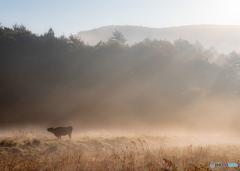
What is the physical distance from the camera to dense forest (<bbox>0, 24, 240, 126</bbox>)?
3266 cm

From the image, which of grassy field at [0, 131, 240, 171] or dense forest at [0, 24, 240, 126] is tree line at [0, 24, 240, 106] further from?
grassy field at [0, 131, 240, 171]

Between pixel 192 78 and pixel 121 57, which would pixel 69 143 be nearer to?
pixel 121 57

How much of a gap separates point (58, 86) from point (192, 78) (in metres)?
30.1

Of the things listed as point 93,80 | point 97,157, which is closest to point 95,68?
point 93,80

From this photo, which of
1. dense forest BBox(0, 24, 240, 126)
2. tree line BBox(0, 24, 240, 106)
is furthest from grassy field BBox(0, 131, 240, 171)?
tree line BBox(0, 24, 240, 106)

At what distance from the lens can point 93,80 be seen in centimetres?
3912

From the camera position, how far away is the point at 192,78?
136 feet

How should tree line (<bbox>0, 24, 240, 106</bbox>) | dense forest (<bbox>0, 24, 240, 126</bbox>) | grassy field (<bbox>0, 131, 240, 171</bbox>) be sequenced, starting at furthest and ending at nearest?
1. tree line (<bbox>0, 24, 240, 106</bbox>)
2. dense forest (<bbox>0, 24, 240, 126</bbox>)
3. grassy field (<bbox>0, 131, 240, 171</bbox>)

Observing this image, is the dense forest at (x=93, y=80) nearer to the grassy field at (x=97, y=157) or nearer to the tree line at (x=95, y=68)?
the tree line at (x=95, y=68)

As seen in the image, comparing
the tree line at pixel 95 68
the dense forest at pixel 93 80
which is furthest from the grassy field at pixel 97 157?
the tree line at pixel 95 68

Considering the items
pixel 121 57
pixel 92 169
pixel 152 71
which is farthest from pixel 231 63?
pixel 92 169

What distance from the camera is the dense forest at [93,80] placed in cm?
3266

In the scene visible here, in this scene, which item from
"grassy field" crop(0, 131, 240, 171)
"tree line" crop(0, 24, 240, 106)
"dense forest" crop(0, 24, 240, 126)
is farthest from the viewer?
"tree line" crop(0, 24, 240, 106)

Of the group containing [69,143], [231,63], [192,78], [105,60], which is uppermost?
[231,63]
